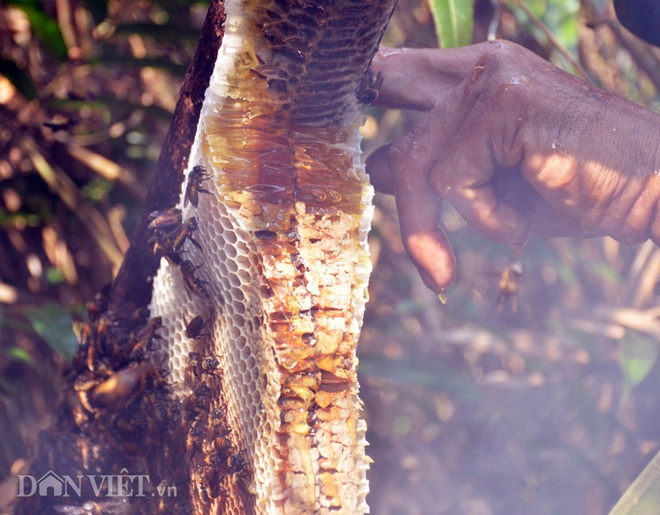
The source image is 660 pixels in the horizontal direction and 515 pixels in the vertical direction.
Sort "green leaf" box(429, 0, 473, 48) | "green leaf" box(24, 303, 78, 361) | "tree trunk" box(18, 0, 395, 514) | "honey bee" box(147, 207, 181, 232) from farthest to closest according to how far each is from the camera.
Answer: "green leaf" box(24, 303, 78, 361)
"green leaf" box(429, 0, 473, 48)
"honey bee" box(147, 207, 181, 232)
"tree trunk" box(18, 0, 395, 514)

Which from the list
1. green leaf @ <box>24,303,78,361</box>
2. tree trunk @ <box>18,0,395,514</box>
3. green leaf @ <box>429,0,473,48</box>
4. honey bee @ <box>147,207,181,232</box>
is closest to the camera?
tree trunk @ <box>18,0,395,514</box>

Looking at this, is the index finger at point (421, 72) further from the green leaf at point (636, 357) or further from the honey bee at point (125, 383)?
the green leaf at point (636, 357)

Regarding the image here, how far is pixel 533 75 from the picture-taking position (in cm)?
59

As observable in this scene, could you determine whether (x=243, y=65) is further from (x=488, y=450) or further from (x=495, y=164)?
(x=488, y=450)

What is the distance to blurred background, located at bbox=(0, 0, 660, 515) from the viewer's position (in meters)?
1.29

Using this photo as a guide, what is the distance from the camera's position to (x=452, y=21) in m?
0.90

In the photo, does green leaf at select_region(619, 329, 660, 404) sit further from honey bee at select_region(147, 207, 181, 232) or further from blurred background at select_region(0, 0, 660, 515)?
honey bee at select_region(147, 207, 181, 232)

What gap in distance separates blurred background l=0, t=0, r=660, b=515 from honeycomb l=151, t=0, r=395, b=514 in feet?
2.04

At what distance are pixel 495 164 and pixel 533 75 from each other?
3.9 inches

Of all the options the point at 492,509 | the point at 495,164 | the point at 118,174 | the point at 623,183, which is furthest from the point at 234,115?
the point at 492,509

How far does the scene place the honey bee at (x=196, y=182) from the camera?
0.55 m

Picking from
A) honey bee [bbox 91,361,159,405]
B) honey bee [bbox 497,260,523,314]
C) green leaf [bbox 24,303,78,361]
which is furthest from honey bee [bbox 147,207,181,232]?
green leaf [bbox 24,303,78,361]

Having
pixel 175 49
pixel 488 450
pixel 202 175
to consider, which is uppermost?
pixel 175 49

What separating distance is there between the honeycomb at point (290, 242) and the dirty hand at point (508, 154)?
9 centimetres
